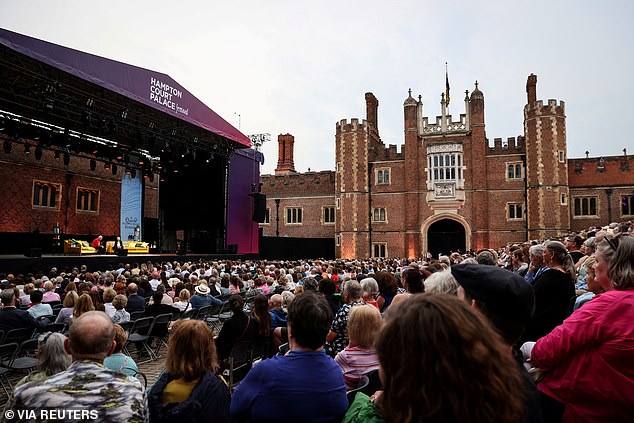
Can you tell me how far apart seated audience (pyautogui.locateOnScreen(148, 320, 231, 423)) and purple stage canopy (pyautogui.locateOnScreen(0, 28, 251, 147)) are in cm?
1082

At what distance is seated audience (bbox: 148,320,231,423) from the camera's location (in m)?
2.20

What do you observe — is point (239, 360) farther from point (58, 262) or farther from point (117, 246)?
point (117, 246)

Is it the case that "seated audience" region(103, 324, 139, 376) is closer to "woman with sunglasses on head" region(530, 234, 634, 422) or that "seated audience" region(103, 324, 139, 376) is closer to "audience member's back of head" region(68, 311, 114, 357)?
"audience member's back of head" region(68, 311, 114, 357)

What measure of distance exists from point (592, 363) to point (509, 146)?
91.8ft

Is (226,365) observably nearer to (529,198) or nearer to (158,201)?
(158,201)

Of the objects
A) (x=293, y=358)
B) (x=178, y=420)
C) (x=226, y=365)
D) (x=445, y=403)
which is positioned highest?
(x=445, y=403)

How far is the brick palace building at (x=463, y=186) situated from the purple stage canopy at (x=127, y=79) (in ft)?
41.4

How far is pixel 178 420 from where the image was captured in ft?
7.11

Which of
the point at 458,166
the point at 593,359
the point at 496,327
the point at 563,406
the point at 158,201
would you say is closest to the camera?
the point at 496,327

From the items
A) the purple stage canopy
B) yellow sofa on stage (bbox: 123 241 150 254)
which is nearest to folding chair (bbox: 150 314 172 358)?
the purple stage canopy

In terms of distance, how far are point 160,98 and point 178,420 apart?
14612mm

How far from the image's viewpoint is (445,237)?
2827 centimetres

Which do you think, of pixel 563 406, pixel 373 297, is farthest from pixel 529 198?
pixel 563 406

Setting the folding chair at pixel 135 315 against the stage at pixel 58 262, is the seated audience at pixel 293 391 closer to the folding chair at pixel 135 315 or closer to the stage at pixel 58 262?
the folding chair at pixel 135 315
